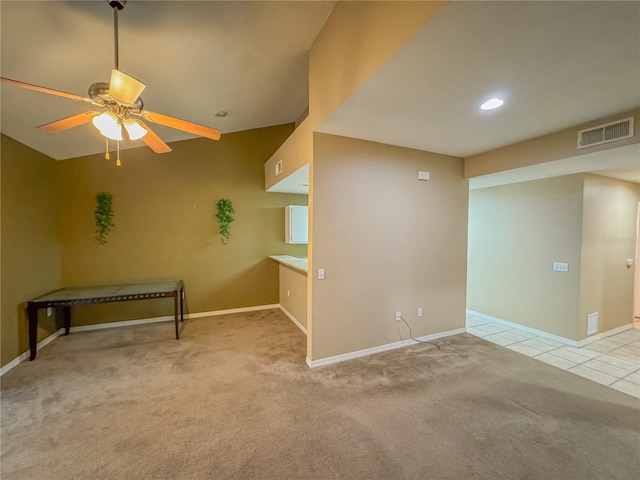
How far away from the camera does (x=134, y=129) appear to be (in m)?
2.08

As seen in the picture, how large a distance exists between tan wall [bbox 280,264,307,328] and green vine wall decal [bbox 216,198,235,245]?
1.27m

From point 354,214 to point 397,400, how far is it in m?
1.96

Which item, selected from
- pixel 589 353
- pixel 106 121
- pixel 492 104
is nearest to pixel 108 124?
pixel 106 121

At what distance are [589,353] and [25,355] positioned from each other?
7.17 m

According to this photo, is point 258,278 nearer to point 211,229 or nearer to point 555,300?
point 211,229

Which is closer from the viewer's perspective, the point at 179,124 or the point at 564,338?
the point at 179,124

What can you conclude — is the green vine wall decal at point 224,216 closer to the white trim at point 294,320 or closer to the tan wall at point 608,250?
the white trim at point 294,320

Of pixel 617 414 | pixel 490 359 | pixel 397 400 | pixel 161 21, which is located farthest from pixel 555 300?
pixel 161 21

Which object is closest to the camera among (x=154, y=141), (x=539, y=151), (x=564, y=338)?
(x=154, y=141)

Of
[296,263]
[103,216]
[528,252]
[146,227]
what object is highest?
[103,216]

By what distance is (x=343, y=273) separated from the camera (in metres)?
3.11

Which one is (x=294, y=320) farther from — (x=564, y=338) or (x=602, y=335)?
(x=602, y=335)

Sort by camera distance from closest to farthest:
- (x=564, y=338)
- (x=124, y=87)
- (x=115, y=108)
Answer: (x=124, y=87), (x=115, y=108), (x=564, y=338)

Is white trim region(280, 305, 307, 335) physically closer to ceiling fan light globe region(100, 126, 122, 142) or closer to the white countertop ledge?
the white countertop ledge
